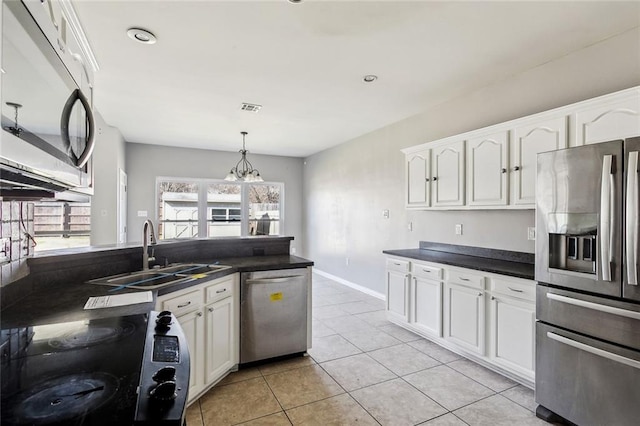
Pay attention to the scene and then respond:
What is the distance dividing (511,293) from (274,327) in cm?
198

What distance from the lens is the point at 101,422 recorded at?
0.70 m

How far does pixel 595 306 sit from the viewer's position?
1.90 m

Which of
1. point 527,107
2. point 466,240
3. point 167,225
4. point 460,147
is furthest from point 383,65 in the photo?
point 167,225

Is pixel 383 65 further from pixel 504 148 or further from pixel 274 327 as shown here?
pixel 274 327

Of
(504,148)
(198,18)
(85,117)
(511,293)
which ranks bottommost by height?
(511,293)

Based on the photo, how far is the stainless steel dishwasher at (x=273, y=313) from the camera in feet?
9.11

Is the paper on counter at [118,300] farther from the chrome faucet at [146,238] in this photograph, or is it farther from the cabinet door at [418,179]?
the cabinet door at [418,179]

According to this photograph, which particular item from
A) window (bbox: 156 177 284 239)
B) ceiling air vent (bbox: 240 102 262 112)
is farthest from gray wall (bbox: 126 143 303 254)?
ceiling air vent (bbox: 240 102 262 112)

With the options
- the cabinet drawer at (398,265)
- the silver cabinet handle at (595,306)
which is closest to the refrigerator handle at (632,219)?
the silver cabinet handle at (595,306)

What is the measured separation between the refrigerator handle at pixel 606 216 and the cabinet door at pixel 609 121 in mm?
507

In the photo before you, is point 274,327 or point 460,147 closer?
point 274,327

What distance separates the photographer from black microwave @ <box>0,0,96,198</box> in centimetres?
72

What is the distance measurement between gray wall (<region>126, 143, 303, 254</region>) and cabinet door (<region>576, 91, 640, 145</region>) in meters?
5.88

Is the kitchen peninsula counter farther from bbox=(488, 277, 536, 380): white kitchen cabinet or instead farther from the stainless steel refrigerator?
the stainless steel refrigerator
